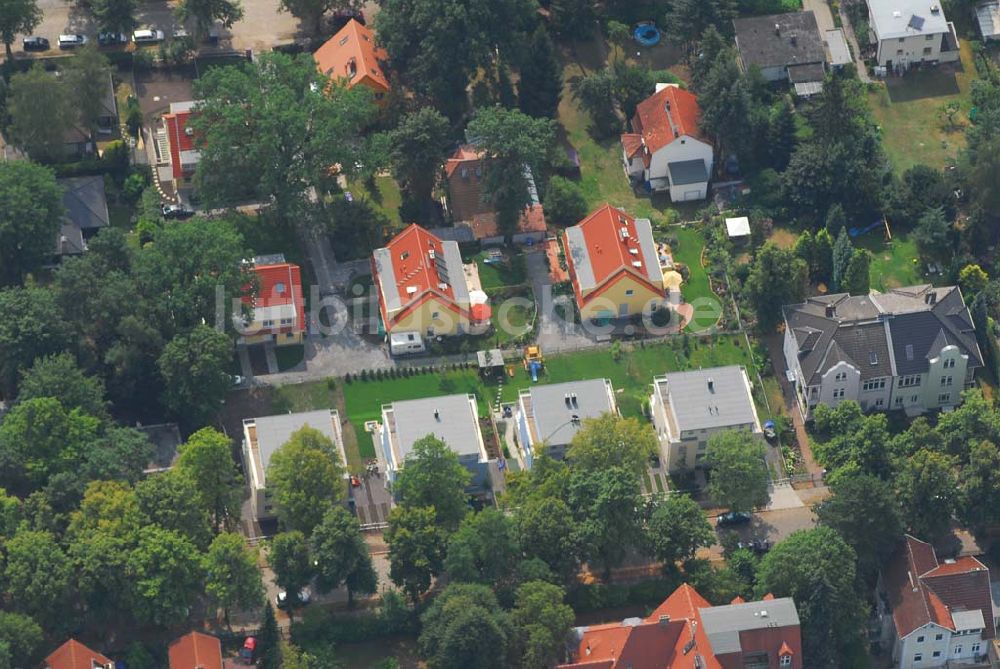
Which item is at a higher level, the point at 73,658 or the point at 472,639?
the point at 73,658

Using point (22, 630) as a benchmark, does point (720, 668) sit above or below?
below

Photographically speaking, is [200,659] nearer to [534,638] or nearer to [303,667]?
[303,667]

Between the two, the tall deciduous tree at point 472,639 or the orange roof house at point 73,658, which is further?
the tall deciduous tree at point 472,639

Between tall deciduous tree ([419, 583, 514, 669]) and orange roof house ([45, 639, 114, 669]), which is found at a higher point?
orange roof house ([45, 639, 114, 669])

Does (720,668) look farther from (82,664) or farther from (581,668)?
(82,664)

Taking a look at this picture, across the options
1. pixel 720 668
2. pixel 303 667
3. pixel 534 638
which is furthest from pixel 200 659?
pixel 720 668

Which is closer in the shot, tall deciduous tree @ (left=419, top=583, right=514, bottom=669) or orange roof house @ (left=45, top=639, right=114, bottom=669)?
orange roof house @ (left=45, top=639, right=114, bottom=669)

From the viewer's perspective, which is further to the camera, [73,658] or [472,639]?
[472,639]

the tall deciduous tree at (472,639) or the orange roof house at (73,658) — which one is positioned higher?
the orange roof house at (73,658)
